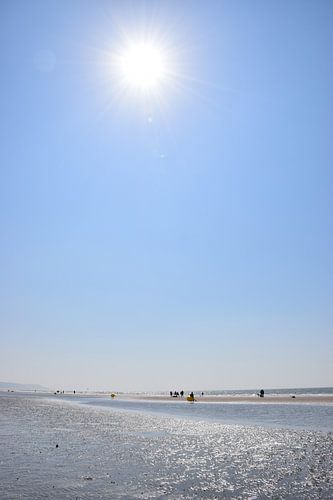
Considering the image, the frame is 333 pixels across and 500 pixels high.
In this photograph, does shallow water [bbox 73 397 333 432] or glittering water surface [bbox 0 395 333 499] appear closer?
glittering water surface [bbox 0 395 333 499]

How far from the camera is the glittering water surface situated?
43.9ft

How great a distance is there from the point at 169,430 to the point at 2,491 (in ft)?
64.1

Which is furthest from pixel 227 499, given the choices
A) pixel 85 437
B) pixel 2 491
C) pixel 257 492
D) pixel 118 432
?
pixel 118 432

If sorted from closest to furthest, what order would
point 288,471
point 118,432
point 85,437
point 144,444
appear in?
1. point 288,471
2. point 144,444
3. point 85,437
4. point 118,432

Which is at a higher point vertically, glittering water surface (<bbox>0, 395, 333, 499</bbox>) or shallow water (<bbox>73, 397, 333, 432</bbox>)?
shallow water (<bbox>73, 397, 333, 432</bbox>)

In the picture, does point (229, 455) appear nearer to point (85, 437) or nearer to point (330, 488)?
point (330, 488)

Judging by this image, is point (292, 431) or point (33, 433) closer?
point (33, 433)

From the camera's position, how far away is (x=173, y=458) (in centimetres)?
1903

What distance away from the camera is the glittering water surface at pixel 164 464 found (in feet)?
43.9

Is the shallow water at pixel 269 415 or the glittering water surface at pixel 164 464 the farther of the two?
the shallow water at pixel 269 415

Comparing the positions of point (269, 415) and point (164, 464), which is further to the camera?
point (269, 415)

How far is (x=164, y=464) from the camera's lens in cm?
1761

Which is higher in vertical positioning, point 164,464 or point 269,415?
point 269,415

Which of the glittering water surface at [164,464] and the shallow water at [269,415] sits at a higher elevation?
the shallow water at [269,415]
